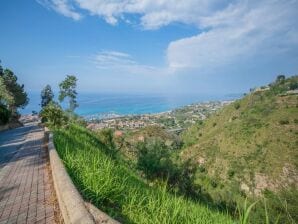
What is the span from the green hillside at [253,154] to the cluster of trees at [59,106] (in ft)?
82.2

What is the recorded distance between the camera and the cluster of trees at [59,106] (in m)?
21.3

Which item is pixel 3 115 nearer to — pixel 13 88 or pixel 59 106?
pixel 59 106

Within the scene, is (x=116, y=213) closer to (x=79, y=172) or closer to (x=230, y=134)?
(x=79, y=172)

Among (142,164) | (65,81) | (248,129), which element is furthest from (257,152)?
(65,81)

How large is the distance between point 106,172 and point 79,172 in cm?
80

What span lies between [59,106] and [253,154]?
4549 cm

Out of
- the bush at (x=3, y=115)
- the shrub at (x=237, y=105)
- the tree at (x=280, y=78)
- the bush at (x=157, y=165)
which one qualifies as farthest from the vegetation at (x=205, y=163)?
the tree at (x=280, y=78)

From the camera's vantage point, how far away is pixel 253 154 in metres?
57.9

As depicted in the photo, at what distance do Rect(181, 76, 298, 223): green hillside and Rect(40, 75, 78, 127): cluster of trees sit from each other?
25043mm

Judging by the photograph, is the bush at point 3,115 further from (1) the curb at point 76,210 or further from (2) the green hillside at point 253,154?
(2) the green hillside at point 253,154

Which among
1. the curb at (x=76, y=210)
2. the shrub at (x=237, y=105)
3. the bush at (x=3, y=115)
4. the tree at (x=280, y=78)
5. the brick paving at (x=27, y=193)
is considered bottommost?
the shrub at (x=237, y=105)

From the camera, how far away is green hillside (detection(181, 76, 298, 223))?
47750mm

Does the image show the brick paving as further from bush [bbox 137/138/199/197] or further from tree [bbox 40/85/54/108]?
tree [bbox 40/85/54/108]

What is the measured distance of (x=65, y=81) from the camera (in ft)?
140
